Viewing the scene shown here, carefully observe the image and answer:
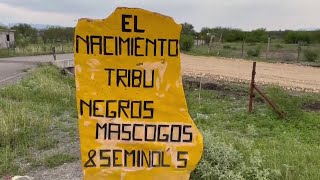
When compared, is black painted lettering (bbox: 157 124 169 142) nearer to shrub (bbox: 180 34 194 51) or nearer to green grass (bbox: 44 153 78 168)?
green grass (bbox: 44 153 78 168)

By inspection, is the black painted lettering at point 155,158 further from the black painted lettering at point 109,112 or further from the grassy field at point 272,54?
the grassy field at point 272,54

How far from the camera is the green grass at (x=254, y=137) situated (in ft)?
15.3

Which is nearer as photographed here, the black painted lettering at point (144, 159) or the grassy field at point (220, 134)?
the black painted lettering at point (144, 159)

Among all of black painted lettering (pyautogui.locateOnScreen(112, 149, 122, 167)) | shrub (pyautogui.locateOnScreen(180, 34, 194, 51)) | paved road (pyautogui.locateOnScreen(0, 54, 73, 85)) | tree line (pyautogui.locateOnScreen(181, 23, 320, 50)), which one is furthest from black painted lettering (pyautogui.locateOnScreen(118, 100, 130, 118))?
tree line (pyautogui.locateOnScreen(181, 23, 320, 50))

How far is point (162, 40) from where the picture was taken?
286 centimetres

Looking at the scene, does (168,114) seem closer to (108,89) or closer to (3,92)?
(108,89)

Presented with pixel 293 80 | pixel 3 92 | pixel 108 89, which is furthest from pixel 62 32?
pixel 108 89

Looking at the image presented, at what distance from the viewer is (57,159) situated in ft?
18.6

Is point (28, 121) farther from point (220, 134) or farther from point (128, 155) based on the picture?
point (128, 155)

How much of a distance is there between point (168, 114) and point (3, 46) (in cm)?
4809

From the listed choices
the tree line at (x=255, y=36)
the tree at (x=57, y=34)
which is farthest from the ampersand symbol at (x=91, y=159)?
the tree at (x=57, y=34)

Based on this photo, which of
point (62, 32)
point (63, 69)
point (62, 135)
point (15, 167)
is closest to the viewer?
point (15, 167)

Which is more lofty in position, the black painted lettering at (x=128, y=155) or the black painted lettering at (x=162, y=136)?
the black painted lettering at (x=162, y=136)

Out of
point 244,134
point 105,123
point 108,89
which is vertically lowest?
point 244,134
